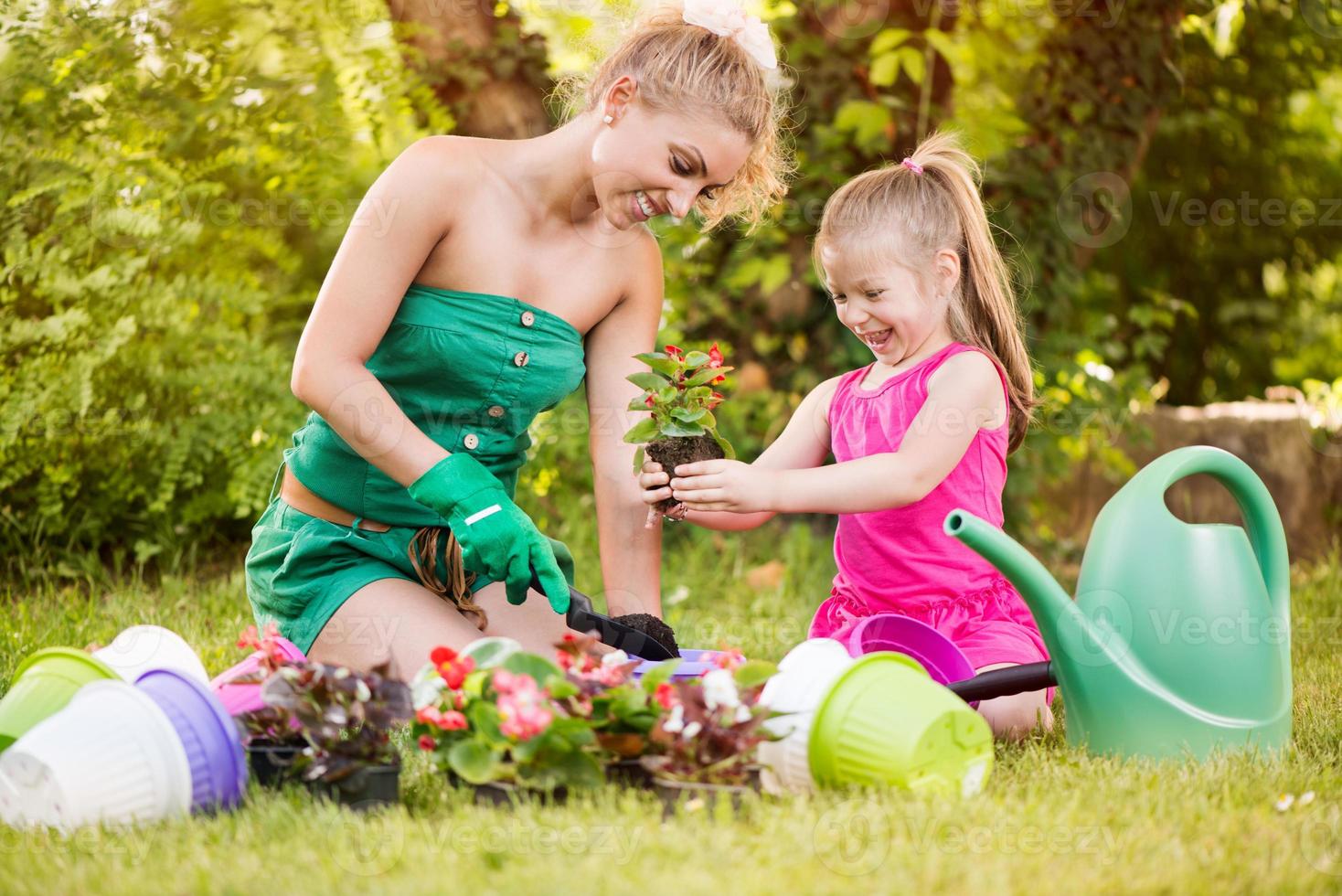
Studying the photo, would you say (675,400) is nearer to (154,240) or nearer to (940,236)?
(940,236)

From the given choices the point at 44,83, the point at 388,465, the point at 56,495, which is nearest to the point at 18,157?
the point at 44,83

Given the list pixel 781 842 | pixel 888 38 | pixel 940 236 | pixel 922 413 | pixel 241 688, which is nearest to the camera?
pixel 781 842

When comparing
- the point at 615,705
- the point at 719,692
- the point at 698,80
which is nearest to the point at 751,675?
the point at 719,692

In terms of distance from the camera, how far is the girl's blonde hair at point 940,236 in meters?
2.43

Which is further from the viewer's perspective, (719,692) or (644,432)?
(644,432)

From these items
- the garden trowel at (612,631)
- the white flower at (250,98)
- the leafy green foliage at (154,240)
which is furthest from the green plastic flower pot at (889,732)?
the white flower at (250,98)

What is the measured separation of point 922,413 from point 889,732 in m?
0.83

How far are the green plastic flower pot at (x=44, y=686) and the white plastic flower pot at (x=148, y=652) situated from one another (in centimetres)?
7

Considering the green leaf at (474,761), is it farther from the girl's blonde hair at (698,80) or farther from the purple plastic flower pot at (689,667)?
the girl's blonde hair at (698,80)

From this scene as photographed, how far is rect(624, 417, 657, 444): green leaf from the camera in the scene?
2133 millimetres

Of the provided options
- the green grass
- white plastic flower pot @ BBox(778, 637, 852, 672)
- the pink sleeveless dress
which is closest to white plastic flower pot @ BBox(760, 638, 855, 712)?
white plastic flower pot @ BBox(778, 637, 852, 672)

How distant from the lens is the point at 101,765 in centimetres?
155

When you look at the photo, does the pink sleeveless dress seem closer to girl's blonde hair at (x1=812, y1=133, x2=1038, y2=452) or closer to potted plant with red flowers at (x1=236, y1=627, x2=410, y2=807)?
girl's blonde hair at (x1=812, y1=133, x2=1038, y2=452)

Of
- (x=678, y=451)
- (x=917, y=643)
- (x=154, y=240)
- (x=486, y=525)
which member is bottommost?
(x=917, y=643)
